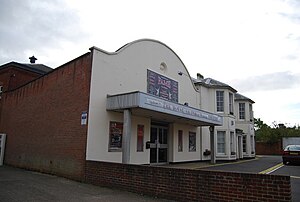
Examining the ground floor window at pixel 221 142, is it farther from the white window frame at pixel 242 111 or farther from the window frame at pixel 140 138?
the window frame at pixel 140 138

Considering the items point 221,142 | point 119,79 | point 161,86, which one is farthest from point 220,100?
point 119,79

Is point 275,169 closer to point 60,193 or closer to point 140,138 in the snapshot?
point 140,138

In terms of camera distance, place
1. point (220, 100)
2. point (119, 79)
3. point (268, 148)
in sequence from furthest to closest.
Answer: point (268, 148) < point (220, 100) < point (119, 79)

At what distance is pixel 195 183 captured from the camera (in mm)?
6453

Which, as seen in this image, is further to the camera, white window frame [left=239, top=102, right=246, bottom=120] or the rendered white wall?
white window frame [left=239, top=102, right=246, bottom=120]

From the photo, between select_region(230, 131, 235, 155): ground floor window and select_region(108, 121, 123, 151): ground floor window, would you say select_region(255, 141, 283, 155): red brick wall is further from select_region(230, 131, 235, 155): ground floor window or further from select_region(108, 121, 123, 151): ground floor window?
select_region(108, 121, 123, 151): ground floor window

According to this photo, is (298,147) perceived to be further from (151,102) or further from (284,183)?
(284,183)

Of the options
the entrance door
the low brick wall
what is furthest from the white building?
the low brick wall

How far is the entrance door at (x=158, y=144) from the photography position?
15055mm

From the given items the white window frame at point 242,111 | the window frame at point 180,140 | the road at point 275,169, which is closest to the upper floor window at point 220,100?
the window frame at point 180,140

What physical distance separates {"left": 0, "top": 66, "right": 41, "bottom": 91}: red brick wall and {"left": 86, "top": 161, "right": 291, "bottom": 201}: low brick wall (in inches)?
595

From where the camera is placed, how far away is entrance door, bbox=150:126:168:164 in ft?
49.4

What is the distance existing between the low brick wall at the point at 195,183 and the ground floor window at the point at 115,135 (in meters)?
2.91

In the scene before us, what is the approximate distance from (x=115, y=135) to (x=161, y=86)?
210 inches
